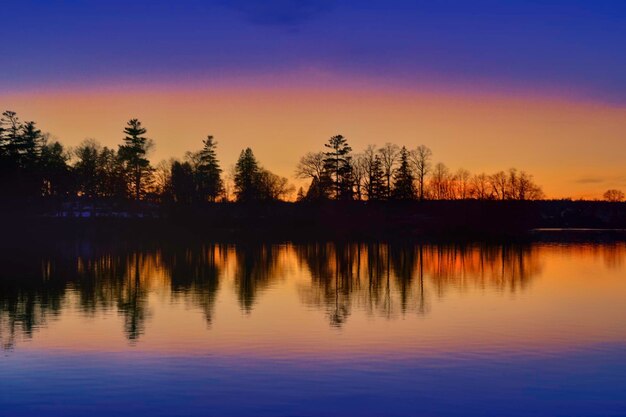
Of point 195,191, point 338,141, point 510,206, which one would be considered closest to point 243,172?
point 195,191

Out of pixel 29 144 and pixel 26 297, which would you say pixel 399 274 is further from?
pixel 29 144

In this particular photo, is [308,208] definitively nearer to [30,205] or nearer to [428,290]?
[30,205]

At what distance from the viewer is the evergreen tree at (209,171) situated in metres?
164

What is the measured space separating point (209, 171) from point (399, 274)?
4702 inches

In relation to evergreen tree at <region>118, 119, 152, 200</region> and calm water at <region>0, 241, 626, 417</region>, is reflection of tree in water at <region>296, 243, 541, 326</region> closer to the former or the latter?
calm water at <region>0, 241, 626, 417</region>

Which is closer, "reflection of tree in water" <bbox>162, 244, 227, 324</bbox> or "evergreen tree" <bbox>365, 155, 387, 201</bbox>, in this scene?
"reflection of tree in water" <bbox>162, 244, 227, 324</bbox>

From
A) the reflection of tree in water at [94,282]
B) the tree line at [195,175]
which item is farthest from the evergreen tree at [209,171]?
the reflection of tree in water at [94,282]

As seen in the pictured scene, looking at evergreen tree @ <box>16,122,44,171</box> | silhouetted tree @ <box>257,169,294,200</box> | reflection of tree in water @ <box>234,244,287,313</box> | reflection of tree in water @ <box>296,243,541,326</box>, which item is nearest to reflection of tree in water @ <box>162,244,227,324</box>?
reflection of tree in water @ <box>234,244,287,313</box>

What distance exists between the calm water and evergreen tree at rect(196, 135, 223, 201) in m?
108

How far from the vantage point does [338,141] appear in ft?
509

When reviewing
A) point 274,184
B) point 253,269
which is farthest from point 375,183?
point 253,269

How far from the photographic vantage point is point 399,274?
2111 inches

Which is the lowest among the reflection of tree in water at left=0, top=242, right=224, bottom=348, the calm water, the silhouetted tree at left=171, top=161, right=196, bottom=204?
the calm water

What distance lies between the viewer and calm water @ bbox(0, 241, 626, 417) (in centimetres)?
1906
